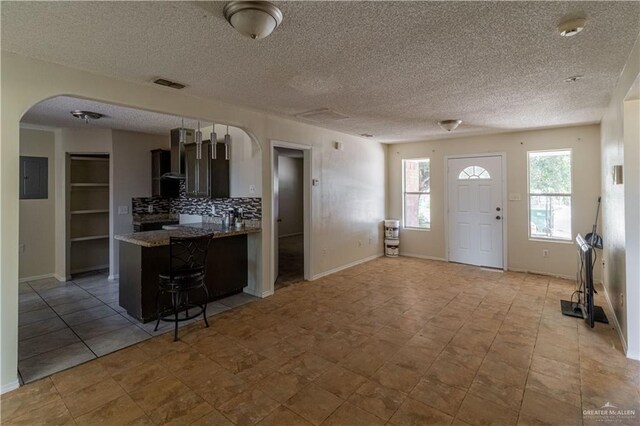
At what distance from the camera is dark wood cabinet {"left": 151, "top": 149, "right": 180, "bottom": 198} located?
569cm

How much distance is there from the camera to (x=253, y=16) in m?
1.80

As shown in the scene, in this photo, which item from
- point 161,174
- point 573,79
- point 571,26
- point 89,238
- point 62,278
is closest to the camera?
point 571,26

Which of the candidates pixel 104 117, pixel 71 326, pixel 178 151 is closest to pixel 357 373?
pixel 71 326

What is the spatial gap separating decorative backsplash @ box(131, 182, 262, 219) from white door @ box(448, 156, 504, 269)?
13.1 ft

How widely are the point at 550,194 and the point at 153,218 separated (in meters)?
7.08

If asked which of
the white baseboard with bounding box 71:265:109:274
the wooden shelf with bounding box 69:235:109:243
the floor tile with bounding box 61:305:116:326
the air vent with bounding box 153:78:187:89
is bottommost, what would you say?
the floor tile with bounding box 61:305:116:326

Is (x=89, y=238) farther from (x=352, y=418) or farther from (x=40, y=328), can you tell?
(x=352, y=418)

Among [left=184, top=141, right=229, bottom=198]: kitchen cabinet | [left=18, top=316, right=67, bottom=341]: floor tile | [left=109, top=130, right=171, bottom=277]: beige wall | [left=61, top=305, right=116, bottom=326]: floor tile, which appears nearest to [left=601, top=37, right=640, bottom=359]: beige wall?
[left=184, top=141, right=229, bottom=198]: kitchen cabinet

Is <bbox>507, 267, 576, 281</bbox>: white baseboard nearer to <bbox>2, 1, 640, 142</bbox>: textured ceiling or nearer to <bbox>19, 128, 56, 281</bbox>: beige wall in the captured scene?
<bbox>2, 1, 640, 142</bbox>: textured ceiling

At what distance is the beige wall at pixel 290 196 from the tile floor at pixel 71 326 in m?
5.40

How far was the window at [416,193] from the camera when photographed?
6.70 m

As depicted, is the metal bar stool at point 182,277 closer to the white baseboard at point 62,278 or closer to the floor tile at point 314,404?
the floor tile at point 314,404

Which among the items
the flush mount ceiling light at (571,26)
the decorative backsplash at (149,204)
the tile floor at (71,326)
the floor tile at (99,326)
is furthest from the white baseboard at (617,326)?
the decorative backsplash at (149,204)

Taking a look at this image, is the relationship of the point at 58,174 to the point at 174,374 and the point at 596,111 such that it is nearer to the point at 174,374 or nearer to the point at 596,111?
the point at 174,374
